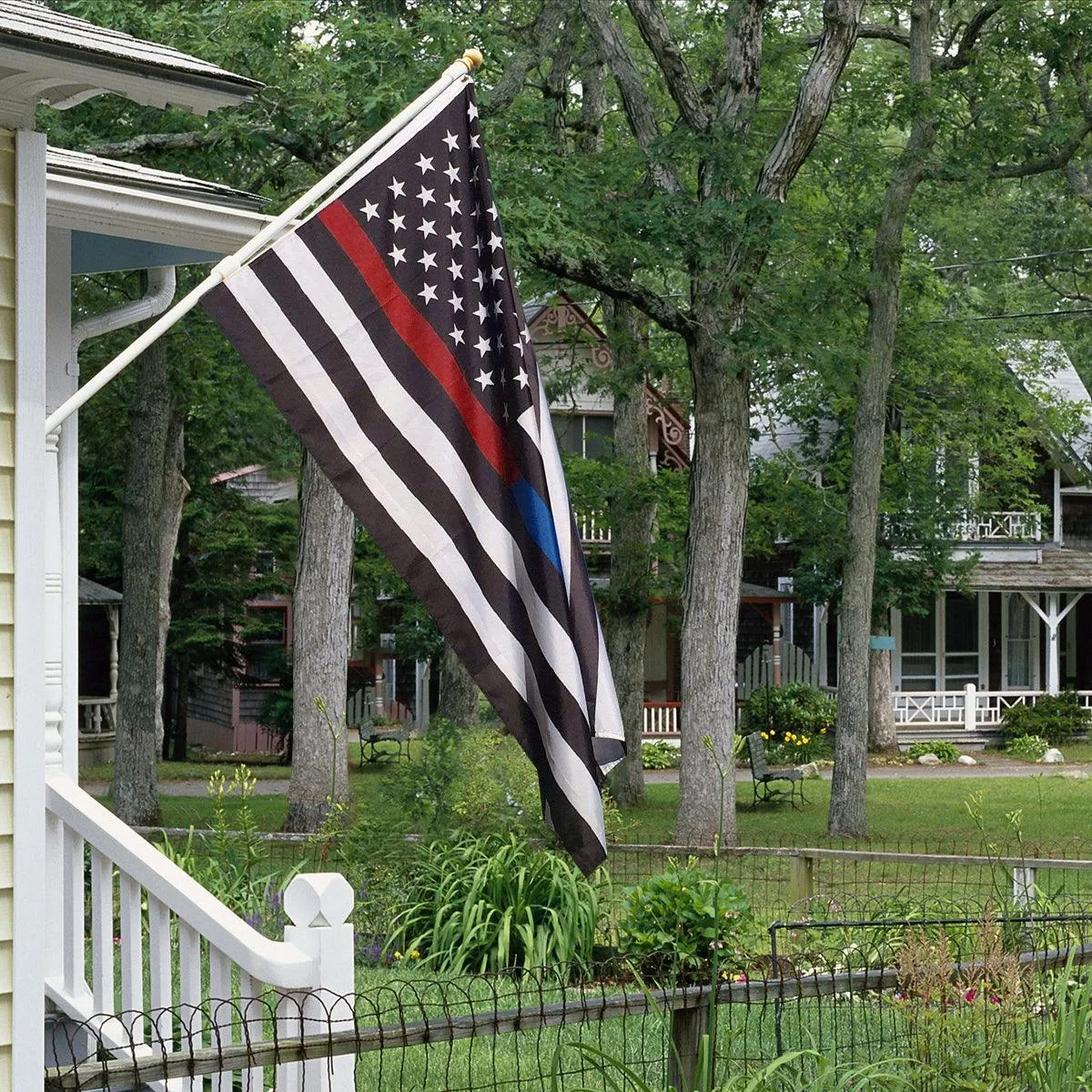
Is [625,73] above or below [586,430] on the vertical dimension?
above

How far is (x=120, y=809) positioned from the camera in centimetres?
2109

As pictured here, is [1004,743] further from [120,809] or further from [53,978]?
[53,978]

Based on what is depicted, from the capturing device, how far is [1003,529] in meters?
38.7

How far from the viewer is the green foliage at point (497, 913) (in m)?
9.77

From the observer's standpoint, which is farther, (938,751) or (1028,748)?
(1028,748)

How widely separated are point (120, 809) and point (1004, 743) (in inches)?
858

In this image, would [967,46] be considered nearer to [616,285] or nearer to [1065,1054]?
[616,285]

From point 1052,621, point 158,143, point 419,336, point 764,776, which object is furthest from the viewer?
point 1052,621

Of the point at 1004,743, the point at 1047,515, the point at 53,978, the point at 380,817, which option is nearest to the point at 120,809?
the point at 380,817

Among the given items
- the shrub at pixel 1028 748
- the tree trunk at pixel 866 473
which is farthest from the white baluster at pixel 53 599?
the shrub at pixel 1028 748

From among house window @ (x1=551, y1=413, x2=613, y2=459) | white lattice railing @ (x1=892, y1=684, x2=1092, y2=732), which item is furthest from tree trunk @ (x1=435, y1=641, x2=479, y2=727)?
white lattice railing @ (x1=892, y1=684, x2=1092, y2=732)

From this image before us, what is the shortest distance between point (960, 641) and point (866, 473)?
65.3ft

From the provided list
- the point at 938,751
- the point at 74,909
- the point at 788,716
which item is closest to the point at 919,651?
the point at 938,751

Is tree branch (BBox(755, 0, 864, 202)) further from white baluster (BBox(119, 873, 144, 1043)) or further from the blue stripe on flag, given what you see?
white baluster (BBox(119, 873, 144, 1043))
